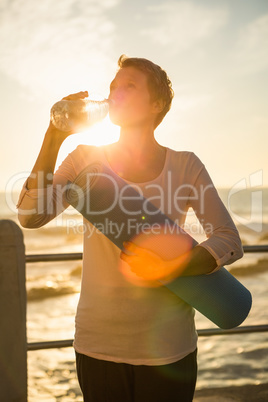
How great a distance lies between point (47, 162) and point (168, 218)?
0.39 meters

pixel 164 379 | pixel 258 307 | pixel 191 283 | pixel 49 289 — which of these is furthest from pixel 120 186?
pixel 49 289

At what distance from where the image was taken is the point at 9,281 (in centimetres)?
136

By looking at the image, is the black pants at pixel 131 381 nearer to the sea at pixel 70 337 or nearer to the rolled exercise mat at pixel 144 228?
the rolled exercise mat at pixel 144 228

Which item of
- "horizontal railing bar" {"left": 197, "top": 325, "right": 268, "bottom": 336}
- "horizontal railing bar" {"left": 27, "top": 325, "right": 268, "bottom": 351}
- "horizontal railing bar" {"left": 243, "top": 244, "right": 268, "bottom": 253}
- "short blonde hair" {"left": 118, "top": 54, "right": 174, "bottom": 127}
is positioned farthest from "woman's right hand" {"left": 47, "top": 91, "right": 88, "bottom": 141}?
"horizontal railing bar" {"left": 197, "top": 325, "right": 268, "bottom": 336}

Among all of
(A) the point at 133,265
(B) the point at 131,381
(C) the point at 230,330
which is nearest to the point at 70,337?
(C) the point at 230,330

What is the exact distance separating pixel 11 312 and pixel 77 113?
2.07 feet

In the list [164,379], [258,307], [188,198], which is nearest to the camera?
[164,379]

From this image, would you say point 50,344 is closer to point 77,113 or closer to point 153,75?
point 77,113

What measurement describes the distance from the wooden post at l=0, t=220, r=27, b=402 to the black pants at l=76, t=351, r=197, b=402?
20 centimetres

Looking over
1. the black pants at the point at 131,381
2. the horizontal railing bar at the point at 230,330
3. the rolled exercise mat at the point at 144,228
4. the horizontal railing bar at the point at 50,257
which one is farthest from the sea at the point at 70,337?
the black pants at the point at 131,381

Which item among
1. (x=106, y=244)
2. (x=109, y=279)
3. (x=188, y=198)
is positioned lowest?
(x=109, y=279)

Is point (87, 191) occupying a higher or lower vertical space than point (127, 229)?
higher

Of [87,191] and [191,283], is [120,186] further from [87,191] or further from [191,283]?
[191,283]

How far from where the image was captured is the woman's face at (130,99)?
148 centimetres
